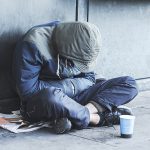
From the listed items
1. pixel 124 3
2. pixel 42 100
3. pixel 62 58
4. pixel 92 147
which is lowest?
pixel 92 147

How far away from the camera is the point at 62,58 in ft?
15.2

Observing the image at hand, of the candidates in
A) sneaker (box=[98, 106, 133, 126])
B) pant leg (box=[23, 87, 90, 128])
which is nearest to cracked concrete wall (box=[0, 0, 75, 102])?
pant leg (box=[23, 87, 90, 128])

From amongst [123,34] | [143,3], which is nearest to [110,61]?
[123,34]

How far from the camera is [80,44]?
4426 millimetres

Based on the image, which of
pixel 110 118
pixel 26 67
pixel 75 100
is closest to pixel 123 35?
pixel 75 100

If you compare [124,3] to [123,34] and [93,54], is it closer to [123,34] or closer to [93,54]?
[123,34]

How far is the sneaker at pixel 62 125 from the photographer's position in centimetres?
430

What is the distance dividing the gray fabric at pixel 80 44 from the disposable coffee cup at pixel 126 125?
0.62 m

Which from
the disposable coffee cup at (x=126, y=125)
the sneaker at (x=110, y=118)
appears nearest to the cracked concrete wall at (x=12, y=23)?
the sneaker at (x=110, y=118)

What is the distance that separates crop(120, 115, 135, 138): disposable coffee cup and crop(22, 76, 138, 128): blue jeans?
0.35 meters

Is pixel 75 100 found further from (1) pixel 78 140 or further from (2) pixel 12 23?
(2) pixel 12 23

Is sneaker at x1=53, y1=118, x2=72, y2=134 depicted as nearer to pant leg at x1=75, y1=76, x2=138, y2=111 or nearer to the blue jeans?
the blue jeans

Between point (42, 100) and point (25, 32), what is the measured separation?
99 cm

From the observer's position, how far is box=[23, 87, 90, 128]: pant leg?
4.32m
